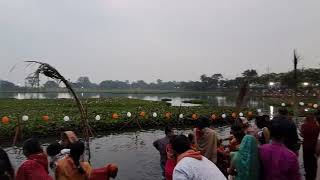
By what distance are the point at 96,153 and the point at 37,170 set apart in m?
11.6

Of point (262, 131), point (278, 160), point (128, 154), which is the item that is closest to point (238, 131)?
point (262, 131)

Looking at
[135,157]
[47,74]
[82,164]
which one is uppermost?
[47,74]

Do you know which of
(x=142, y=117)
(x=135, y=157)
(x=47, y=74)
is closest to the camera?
(x=47, y=74)

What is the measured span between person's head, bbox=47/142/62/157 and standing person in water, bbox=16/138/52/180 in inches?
30.4

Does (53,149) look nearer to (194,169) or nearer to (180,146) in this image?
(180,146)

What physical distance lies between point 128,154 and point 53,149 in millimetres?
10350

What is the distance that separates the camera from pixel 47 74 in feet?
35.4

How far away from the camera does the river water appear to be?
12695mm

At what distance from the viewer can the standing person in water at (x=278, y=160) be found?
15.1 feet

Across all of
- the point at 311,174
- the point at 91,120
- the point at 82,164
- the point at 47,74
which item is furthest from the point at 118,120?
the point at 82,164

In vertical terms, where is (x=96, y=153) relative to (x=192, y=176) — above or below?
below

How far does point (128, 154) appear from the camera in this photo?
16062mm

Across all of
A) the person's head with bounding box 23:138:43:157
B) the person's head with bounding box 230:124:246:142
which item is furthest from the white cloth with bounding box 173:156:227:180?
the person's head with bounding box 230:124:246:142

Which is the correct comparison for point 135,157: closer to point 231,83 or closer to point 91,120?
point 91,120
